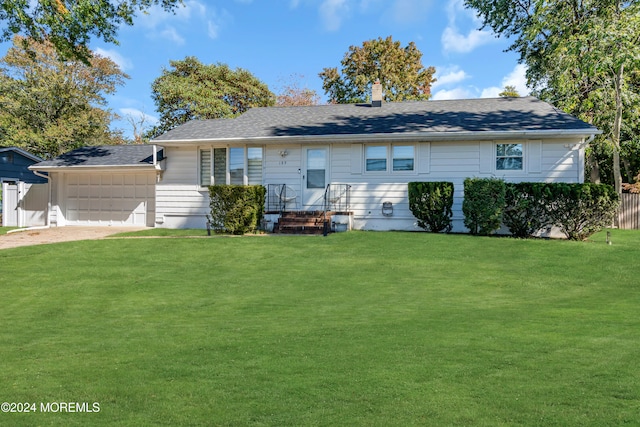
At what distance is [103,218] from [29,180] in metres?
9.53

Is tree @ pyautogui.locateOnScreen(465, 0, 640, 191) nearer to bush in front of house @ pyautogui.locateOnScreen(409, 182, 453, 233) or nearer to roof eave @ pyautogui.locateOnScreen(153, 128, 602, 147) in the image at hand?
roof eave @ pyautogui.locateOnScreen(153, 128, 602, 147)

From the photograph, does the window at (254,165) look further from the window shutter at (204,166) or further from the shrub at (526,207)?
the shrub at (526,207)

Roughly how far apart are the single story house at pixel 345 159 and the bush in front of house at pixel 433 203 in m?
0.87

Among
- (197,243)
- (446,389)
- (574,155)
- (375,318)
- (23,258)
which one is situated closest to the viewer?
(446,389)

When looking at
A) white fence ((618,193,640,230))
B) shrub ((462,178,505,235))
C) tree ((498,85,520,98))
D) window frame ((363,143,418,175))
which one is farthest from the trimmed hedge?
tree ((498,85,520,98))

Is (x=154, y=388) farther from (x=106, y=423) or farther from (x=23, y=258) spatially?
(x=23, y=258)

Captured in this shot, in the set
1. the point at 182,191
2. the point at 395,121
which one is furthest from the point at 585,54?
the point at 182,191

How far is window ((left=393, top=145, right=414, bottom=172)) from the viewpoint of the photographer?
53.8 ft

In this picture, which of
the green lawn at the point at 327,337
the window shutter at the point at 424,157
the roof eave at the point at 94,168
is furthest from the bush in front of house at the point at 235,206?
the window shutter at the point at 424,157

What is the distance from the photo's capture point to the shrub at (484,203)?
1374 centimetres

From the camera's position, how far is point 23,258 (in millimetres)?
11555

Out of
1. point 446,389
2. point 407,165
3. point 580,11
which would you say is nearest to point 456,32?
point 580,11

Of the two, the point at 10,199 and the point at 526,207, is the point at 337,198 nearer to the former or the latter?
the point at 526,207

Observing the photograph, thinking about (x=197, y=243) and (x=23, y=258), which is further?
(x=197, y=243)
